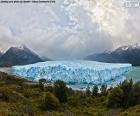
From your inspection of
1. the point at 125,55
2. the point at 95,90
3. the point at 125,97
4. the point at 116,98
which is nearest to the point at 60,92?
the point at 116,98

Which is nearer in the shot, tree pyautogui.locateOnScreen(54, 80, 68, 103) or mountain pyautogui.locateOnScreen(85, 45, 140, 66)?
tree pyautogui.locateOnScreen(54, 80, 68, 103)

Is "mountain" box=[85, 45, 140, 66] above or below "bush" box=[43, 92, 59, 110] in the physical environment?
above

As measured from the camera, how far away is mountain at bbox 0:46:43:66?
155 meters

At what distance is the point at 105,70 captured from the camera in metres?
59.9

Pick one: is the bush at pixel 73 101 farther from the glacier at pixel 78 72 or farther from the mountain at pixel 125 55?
the mountain at pixel 125 55

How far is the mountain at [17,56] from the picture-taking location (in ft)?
508

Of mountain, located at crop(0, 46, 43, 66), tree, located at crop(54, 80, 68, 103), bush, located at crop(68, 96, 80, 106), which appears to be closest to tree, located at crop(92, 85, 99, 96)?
tree, located at crop(54, 80, 68, 103)

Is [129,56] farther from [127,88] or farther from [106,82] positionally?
[127,88]

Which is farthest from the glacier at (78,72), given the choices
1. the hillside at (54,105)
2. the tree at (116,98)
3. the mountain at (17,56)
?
the mountain at (17,56)

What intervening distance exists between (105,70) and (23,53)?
113701 millimetres

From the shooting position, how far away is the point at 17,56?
168 m

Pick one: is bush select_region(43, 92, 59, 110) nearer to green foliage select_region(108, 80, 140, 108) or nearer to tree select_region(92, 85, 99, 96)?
green foliage select_region(108, 80, 140, 108)

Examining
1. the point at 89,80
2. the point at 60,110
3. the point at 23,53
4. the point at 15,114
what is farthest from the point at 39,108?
the point at 23,53

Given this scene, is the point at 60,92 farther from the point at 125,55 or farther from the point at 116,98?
the point at 125,55
